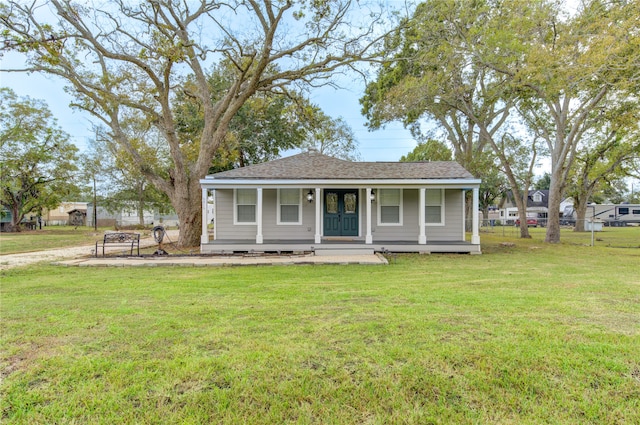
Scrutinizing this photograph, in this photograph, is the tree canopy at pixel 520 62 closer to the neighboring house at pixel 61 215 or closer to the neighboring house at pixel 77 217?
the neighboring house at pixel 77 217

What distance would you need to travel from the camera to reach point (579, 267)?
25.5 feet

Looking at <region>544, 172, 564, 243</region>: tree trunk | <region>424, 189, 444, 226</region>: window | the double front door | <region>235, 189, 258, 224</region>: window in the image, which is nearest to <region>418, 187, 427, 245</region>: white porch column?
<region>424, 189, 444, 226</region>: window

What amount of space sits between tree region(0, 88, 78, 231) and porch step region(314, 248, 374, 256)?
26.2 m

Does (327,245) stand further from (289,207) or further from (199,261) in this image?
(199,261)

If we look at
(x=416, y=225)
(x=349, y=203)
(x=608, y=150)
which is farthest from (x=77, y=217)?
(x=608, y=150)

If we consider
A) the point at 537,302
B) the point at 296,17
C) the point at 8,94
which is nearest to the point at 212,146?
the point at 296,17

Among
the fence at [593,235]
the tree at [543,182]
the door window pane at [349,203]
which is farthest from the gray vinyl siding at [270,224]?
the tree at [543,182]

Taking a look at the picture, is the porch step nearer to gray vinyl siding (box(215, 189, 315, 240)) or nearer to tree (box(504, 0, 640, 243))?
gray vinyl siding (box(215, 189, 315, 240))

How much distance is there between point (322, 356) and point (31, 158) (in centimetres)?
3126

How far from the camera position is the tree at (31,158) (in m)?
23.5

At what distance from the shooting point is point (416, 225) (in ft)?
39.3

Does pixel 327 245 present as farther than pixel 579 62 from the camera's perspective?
Yes

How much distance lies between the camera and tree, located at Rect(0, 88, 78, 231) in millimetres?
23484

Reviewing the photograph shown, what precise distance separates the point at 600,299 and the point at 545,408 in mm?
3554
